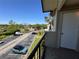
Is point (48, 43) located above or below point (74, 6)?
below

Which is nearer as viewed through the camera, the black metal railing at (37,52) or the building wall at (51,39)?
the black metal railing at (37,52)

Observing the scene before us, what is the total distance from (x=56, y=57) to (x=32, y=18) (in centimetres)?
4489

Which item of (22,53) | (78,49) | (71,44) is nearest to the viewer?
(78,49)

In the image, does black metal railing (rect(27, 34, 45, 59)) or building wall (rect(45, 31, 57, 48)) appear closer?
black metal railing (rect(27, 34, 45, 59))

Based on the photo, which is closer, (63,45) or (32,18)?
(63,45)

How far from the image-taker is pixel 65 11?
13.6ft

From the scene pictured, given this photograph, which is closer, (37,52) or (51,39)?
(37,52)

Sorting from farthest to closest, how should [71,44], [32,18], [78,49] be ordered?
[32,18], [71,44], [78,49]

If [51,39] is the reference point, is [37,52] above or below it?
above

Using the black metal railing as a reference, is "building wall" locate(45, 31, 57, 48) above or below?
below

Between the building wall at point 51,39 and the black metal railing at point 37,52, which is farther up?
A: the black metal railing at point 37,52

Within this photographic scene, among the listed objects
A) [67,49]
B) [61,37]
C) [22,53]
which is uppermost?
[61,37]

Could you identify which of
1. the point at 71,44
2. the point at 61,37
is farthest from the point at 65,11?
the point at 71,44

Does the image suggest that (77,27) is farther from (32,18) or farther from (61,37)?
(32,18)
